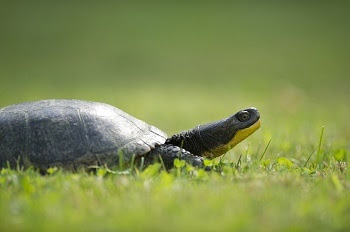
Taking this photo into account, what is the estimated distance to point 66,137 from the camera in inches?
176

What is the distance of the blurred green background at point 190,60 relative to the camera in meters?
11.2

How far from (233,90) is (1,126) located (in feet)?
37.4

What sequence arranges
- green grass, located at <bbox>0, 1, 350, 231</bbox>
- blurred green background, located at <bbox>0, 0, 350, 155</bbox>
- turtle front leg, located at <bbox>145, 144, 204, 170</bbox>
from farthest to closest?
blurred green background, located at <bbox>0, 0, 350, 155</bbox>, turtle front leg, located at <bbox>145, 144, 204, 170</bbox>, green grass, located at <bbox>0, 1, 350, 231</bbox>

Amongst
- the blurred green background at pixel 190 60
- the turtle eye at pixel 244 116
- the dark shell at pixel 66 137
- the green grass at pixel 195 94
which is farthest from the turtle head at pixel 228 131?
the blurred green background at pixel 190 60

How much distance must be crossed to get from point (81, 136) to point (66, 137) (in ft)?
0.43

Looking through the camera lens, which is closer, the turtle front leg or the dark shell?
the dark shell

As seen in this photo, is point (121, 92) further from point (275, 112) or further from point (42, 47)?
point (42, 47)

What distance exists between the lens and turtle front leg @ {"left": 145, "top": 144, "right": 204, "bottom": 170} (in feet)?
15.2

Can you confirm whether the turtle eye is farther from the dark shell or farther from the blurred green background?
the blurred green background

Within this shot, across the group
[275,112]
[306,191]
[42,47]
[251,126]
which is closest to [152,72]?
[42,47]

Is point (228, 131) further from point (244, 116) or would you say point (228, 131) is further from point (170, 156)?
point (170, 156)

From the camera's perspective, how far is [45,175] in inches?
167

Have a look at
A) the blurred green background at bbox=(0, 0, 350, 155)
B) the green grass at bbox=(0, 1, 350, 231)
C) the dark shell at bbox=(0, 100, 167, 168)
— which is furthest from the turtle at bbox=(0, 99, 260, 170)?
the blurred green background at bbox=(0, 0, 350, 155)

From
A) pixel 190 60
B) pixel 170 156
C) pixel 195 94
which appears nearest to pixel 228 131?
pixel 170 156
